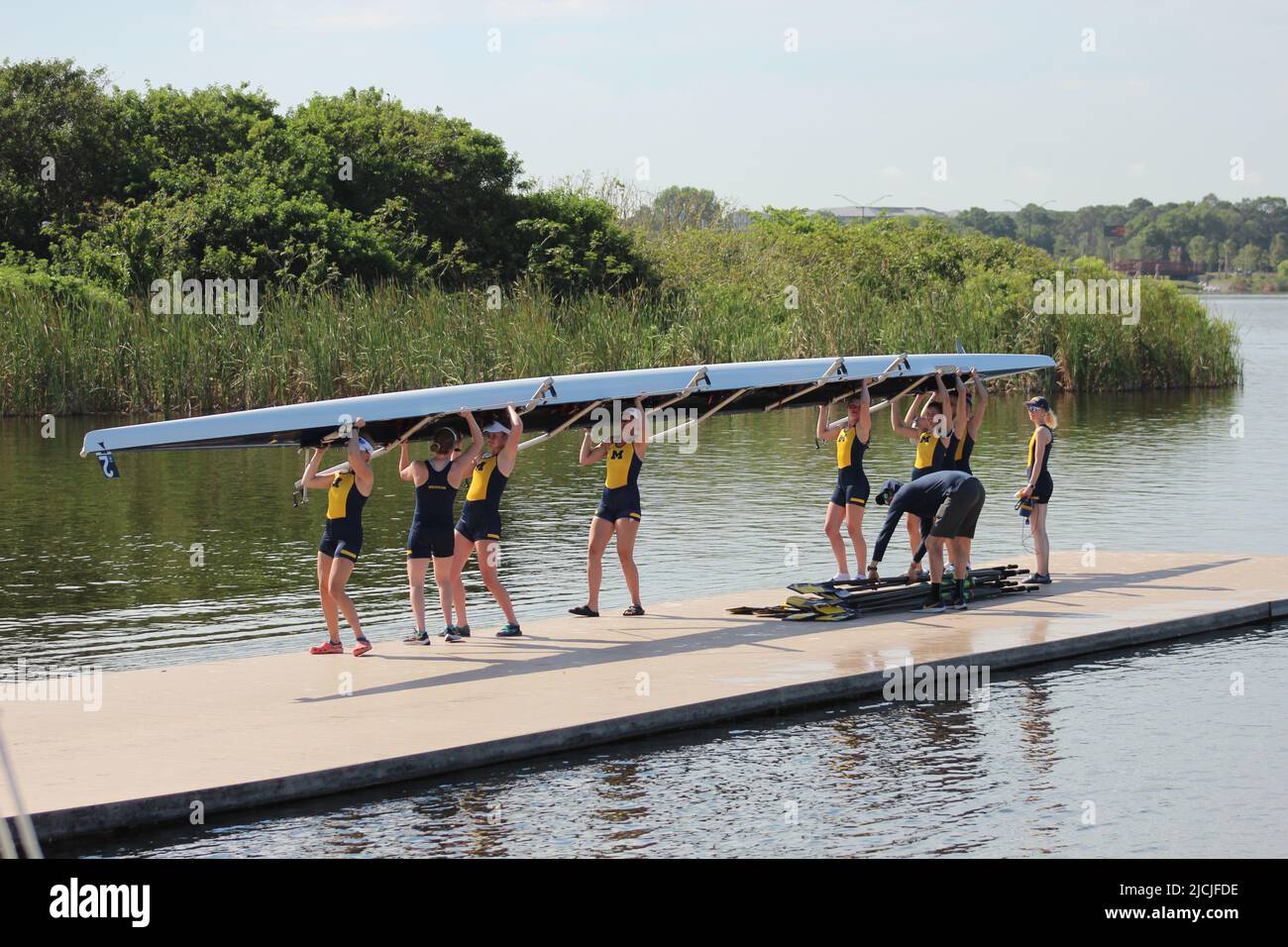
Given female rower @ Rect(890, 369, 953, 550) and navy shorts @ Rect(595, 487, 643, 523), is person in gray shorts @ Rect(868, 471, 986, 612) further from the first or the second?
navy shorts @ Rect(595, 487, 643, 523)

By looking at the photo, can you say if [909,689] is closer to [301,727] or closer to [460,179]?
[301,727]

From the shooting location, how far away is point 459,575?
12961 mm

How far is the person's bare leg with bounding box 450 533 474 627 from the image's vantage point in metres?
12.7

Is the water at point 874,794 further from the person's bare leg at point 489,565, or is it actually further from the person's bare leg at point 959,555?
A: the person's bare leg at point 489,565

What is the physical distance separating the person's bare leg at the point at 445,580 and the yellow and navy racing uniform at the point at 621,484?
146cm

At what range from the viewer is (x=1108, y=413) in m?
38.4

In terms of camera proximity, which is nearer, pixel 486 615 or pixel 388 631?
pixel 388 631

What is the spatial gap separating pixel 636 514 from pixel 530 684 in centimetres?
272

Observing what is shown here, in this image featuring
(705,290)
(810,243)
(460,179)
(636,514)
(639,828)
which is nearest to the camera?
(639,828)

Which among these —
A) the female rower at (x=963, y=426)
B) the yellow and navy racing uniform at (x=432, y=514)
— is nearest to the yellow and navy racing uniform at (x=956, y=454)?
the female rower at (x=963, y=426)

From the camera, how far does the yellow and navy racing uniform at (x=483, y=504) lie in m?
12.7

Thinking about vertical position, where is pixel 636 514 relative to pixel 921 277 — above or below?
below

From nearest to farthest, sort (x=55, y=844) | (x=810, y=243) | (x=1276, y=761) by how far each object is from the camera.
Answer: (x=55, y=844) → (x=1276, y=761) → (x=810, y=243)

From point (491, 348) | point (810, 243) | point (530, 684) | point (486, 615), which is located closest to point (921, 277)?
point (810, 243)
